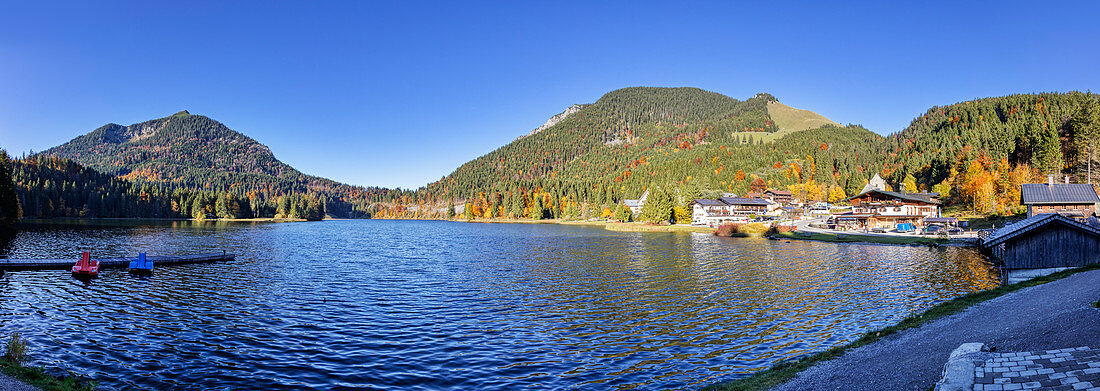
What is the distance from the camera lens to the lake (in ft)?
64.2

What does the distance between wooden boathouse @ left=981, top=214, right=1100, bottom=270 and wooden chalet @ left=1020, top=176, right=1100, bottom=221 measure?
47.5m

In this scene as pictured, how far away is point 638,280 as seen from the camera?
4394 centimetres

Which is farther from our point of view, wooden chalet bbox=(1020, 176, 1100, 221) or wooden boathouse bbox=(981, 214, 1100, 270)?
wooden chalet bbox=(1020, 176, 1100, 221)

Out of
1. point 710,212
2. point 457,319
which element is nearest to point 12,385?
point 457,319

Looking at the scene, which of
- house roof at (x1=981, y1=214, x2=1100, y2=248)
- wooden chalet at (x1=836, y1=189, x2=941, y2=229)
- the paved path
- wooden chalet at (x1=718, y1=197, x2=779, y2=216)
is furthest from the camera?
wooden chalet at (x1=718, y1=197, x2=779, y2=216)

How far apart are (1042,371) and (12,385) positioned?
26.3 m

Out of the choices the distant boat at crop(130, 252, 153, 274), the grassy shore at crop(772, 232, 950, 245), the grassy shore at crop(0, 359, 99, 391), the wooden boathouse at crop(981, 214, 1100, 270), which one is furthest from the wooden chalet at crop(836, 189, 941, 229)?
the grassy shore at crop(0, 359, 99, 391)

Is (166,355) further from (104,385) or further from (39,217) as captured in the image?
(39,217)

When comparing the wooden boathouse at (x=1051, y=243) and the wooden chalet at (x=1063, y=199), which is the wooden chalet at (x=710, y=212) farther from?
the wooden boathouse at (x=1051, y=243)

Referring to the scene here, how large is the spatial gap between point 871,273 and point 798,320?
2430 cm

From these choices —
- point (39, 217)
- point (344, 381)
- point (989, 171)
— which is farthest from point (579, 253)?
point (39, 217)

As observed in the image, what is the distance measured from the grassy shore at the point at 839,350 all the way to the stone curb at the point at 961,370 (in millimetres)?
5073

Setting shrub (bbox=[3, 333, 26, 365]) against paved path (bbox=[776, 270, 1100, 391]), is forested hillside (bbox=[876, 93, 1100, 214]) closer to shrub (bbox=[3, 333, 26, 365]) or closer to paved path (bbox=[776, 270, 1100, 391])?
paved path (bbox=[776, 270, 1100, 391])

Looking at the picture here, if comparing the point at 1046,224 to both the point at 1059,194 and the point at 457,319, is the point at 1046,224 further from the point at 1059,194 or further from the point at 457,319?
the point at 1059,194
